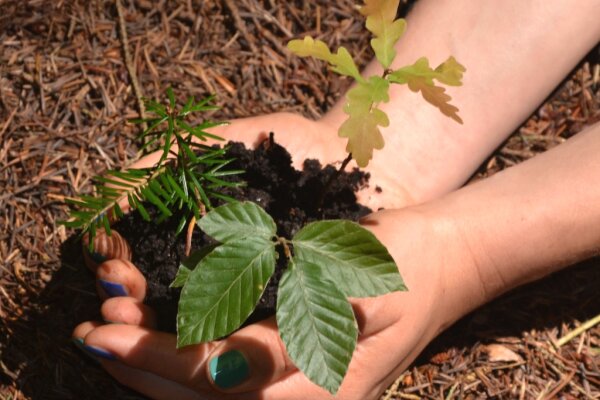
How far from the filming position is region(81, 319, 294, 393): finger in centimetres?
137

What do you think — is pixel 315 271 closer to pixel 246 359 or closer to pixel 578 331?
pixel 246 359

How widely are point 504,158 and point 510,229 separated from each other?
0.52m

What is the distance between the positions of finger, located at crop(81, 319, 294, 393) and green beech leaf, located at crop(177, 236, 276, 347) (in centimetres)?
27

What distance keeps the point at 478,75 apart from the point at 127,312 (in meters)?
1.33

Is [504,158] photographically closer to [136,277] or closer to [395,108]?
[395,108]

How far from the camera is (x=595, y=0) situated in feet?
6.77

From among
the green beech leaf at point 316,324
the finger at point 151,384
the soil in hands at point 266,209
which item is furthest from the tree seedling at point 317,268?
the finger at point 151,384

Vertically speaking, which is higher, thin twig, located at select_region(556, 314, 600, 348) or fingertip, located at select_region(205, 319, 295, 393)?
fingertip, located at select_region(205, 319, 295, 393)

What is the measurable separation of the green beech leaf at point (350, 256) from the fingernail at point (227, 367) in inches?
12.6

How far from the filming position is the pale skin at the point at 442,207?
1.49 m

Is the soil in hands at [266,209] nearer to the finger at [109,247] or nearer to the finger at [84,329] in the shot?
the finger at [109,247]

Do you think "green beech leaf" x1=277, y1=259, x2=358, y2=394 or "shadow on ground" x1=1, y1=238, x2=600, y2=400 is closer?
"green beech leaf" x1=277, y1=259, x2=358, y2=394

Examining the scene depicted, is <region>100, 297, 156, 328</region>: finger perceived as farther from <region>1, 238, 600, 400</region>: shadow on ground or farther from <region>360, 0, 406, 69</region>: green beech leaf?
<region>360, 0, 406, 69</region>: green beech leaf

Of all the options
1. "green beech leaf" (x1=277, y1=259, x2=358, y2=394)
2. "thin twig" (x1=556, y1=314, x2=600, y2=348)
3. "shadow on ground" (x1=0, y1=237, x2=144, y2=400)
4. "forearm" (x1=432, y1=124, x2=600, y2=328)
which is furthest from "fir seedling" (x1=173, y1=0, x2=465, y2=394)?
"thin twig" (x1=556, y1=314, x2=600, y2=348)
